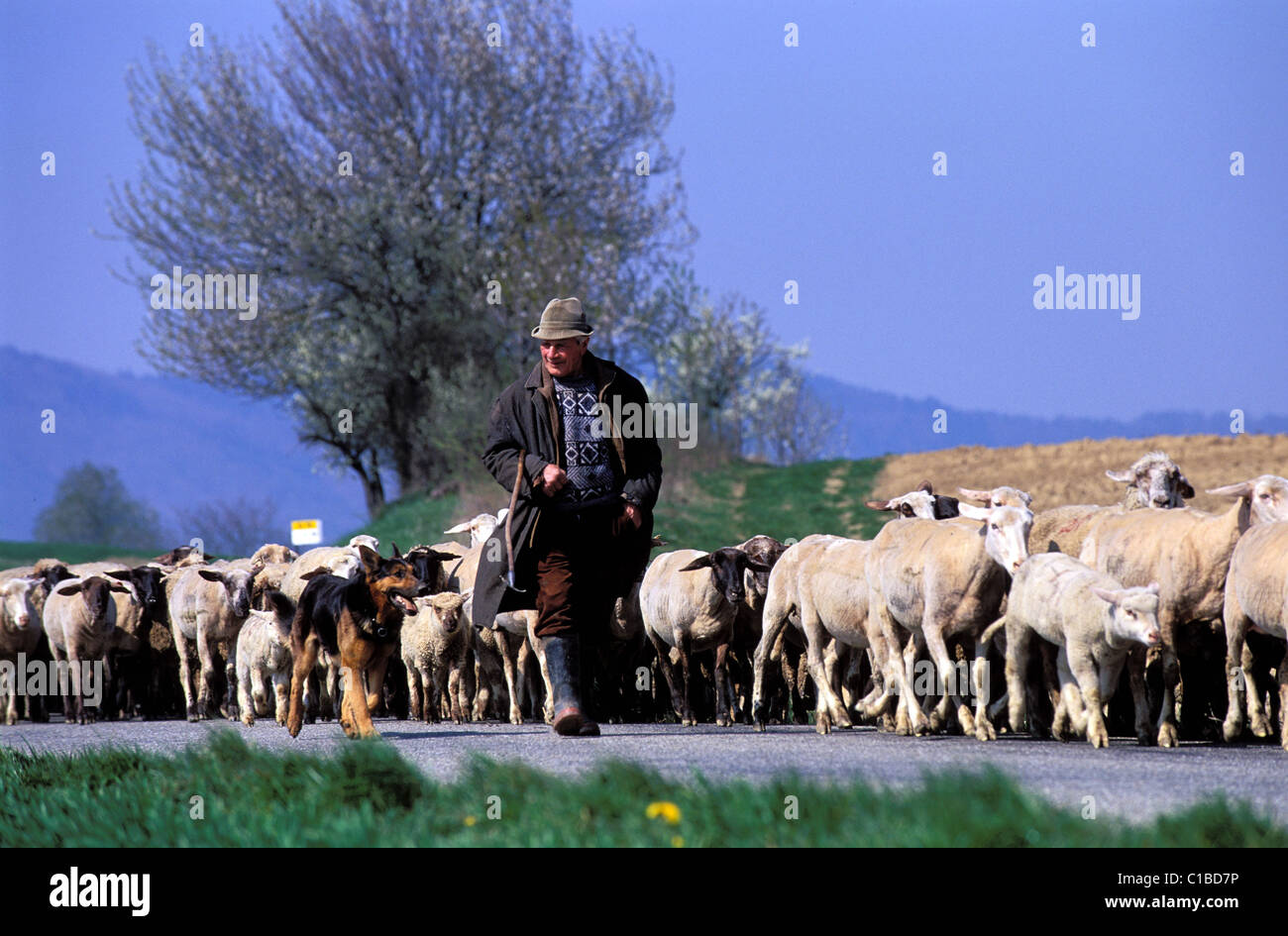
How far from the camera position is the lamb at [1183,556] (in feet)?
40.3

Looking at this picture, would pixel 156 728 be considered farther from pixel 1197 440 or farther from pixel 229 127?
pixel 229 127

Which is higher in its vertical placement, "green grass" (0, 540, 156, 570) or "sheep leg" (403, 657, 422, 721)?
"green grass" (0, 540, 156, 570)

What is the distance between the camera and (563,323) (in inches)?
443

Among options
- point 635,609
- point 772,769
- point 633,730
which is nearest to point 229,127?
point 635,609

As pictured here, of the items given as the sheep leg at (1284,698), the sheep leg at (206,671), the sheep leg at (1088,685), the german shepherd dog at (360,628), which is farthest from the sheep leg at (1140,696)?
the sheep leg at (206,671)

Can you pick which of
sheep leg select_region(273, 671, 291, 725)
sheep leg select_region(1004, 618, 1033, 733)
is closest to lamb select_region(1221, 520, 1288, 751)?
sheep leg select_region(1004, 618, 1033, 733)

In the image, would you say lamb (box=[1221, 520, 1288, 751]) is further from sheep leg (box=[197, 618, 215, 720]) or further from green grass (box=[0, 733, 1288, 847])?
sheep leg (box=[197, 618, 215, 720])

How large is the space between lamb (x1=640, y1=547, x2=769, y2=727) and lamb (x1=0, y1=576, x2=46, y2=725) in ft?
23.7

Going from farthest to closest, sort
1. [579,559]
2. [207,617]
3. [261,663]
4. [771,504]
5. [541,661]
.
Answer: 1. [771,504]
2. [207,617]
3. [541,661]
4. [261,663]
5. [579,559]

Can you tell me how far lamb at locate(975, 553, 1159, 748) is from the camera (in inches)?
433

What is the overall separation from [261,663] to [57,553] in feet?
99.3

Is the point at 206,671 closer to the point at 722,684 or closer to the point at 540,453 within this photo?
the point at 722,684

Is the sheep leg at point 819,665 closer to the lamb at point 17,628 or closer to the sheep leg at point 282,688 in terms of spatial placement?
the sheep leg at point 282,688

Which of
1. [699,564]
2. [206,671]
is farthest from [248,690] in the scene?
[699,564]
